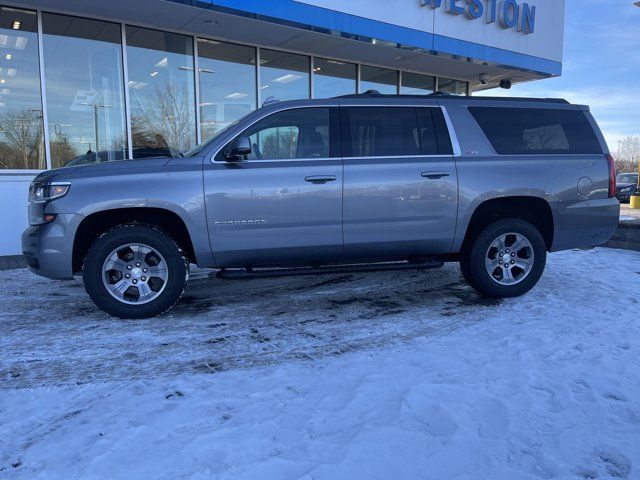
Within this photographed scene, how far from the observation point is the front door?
4297mm

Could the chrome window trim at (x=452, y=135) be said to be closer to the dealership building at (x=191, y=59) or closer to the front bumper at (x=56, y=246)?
the front bumper at (x=56, y=246)

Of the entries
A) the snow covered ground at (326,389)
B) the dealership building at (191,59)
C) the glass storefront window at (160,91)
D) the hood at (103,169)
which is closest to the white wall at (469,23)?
the dealership building at (191,59)

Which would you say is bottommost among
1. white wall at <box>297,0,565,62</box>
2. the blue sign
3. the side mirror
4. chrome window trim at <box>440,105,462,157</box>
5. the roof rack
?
the side mirror

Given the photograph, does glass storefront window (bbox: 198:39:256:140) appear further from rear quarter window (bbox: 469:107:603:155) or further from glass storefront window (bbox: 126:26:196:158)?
rear quarter window (bbox: 469:107:603:155)

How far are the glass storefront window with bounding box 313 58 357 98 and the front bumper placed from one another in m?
7.87

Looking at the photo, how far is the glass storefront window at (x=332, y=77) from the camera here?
1095 cm

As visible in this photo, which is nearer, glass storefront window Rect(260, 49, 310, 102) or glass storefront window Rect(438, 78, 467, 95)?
glass storefront window Rect(260, 49, 310, 102)

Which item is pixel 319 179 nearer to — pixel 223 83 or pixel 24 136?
pixel 24 136

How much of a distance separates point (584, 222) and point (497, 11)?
310 inches

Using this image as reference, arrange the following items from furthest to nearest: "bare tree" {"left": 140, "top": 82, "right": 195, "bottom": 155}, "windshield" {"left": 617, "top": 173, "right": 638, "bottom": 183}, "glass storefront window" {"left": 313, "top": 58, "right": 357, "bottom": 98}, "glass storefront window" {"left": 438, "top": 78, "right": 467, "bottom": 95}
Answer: "windshield" {"left": 617, "top": 173, "right": 638, "bottom": 183}, "glass storefront window" {"left": 438, "top": 78, "right": 467, "bottom": 95}, "glass storefront window" {"left": 313, "top": 58, "right": 357, "bottom": 98}, "bare tree" {"left": 140, "top": 82, "right": 195, "bottom": 155}

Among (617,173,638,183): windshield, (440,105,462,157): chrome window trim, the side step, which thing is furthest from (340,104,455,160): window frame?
(617,173,638,183): windshield

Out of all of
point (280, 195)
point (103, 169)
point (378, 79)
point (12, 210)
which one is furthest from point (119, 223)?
point (378, 79)

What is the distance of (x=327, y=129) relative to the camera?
4613 millimetres

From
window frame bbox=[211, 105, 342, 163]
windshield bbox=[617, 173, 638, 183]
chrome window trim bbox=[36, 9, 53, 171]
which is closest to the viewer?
window frame bbox=[211, 105, 342, 163]
